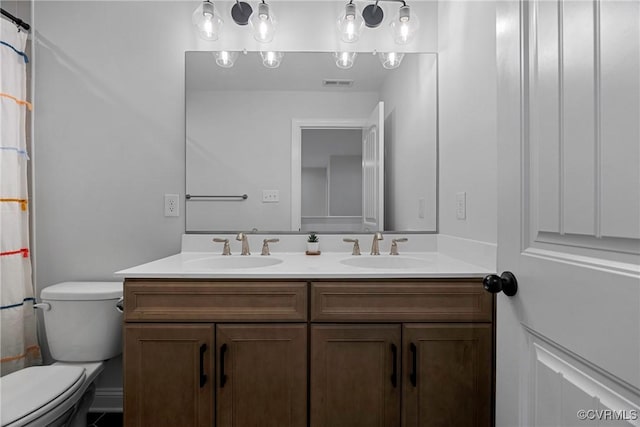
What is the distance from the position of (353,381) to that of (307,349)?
20cm

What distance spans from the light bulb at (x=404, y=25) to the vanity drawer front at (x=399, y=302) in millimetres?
1326

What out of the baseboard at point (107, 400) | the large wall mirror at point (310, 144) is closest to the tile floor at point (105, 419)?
the baseboard at point (107, 400)

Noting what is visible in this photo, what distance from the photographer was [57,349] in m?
1.56

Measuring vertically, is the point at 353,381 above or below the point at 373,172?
below

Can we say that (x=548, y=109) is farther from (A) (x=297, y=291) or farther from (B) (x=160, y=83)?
(B) (x=160, y=83)

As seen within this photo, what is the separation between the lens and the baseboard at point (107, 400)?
70.5 inches

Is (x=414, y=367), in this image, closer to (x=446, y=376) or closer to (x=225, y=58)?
(x=446, y=376)

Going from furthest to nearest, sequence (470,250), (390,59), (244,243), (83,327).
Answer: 1. (390,59)
2. (244,243)
3. (83,327)
4. (470,250)

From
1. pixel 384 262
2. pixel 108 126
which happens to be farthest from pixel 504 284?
pixel 108 126

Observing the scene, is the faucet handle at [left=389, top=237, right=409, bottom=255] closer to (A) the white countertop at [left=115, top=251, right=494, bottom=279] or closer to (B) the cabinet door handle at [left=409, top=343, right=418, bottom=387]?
(A) the white countertop at [left=115, top=251, right=494, bottom=279]

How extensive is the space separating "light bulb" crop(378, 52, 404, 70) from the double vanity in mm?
1191

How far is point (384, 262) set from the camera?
5.37 ft

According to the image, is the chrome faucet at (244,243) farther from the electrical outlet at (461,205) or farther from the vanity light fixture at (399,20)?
the vanity light fixture at (399,20)

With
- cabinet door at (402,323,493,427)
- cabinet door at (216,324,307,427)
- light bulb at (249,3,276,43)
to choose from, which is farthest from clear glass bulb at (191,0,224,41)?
cabinet door at (402,323,493,427)
